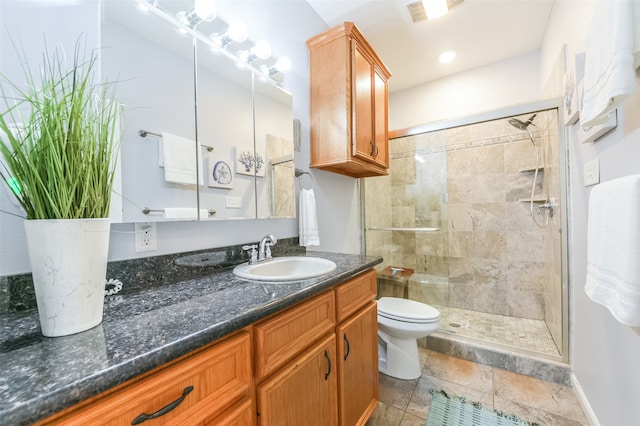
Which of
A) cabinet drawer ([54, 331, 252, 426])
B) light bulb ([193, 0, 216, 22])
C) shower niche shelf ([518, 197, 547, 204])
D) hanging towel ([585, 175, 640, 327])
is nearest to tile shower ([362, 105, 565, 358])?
shower niche shelf ([518, 197, 547, 204])

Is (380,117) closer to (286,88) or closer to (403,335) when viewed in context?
(286,88)

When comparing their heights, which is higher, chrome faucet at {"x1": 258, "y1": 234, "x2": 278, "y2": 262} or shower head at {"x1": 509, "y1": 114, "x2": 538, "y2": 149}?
shower head at {"x1": 509, "y1": 114, "x2": 538, "y2": 149}

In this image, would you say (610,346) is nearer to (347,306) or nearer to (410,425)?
(410,425)

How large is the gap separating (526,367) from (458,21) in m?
2.57

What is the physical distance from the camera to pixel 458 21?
1.98m

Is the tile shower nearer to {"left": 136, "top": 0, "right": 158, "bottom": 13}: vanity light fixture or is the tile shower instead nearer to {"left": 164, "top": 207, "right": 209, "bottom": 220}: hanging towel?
{"left": 164, "top": 207, "right": 209, "bottom": 220}: hanging towel

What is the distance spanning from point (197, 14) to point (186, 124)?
0.49 meters

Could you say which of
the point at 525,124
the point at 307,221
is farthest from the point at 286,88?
the point at 525,124

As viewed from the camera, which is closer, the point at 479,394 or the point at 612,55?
the point at 612,55

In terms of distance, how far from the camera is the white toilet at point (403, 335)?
1.71 m

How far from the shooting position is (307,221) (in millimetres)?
1616

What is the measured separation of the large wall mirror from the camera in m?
0.94

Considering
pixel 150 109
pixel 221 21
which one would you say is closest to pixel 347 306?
pixel 150 109

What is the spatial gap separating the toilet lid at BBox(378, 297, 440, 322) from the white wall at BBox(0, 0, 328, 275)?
1.77ft
